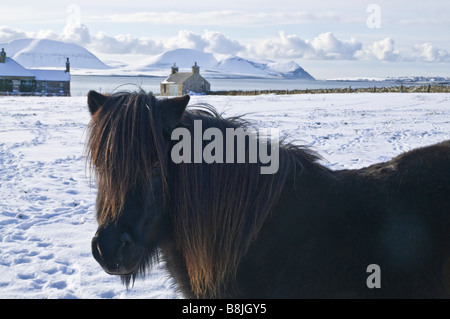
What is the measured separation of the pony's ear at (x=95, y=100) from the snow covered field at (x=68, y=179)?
23 centimetres

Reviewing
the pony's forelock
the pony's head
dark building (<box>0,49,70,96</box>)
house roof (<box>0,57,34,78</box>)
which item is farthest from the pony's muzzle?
house roof (<box>0,57,34,78</box>)

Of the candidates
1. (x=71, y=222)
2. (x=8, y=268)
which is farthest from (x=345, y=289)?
(x=71, y=222)

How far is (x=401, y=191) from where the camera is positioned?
7.45 ft

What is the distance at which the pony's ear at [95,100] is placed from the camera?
7.80 ft

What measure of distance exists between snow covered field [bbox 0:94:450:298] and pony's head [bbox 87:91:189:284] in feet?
1.48

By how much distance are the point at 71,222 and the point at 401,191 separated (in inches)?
204

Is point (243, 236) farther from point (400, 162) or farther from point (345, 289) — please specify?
point (400, 162)

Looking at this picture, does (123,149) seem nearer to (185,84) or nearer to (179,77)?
(185,84)

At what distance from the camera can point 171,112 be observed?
227cm

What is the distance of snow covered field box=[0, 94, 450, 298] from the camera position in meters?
4.18

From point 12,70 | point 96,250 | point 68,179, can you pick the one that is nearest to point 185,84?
point 12,70

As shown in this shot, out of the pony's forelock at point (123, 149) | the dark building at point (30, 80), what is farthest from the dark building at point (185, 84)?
the pony's forelock at point (123, 149)

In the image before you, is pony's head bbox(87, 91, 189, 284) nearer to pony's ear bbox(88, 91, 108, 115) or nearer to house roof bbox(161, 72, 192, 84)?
pony's ear bbox(88, 91, 108, 115)

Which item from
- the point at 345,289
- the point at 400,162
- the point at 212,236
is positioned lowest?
the point at 345,289
